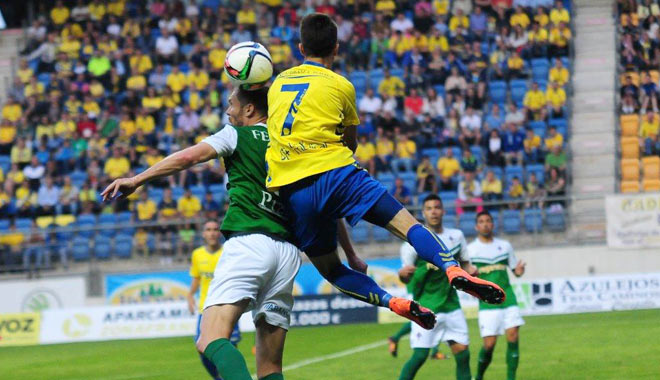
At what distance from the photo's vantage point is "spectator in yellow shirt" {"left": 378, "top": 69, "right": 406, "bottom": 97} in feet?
81.3

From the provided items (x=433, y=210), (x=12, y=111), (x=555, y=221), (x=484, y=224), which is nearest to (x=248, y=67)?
(x=433, y=210)

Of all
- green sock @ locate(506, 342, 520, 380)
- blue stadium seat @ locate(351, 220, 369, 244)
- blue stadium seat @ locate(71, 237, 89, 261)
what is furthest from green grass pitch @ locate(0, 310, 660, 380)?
blue stadium seat @ locate(71, 237, 89, 261)

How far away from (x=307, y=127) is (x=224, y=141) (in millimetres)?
513

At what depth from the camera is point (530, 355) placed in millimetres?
14078

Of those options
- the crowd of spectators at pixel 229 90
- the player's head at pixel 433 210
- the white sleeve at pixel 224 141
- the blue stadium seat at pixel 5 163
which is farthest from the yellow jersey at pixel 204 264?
the blue stadium seat at pixel 5 163

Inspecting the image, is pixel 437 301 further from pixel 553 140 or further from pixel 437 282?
pixel 553 140

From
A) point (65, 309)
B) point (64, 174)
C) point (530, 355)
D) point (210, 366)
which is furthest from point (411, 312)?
point (64, 174)

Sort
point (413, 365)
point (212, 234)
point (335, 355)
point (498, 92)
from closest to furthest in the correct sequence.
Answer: point (413, 365) < point (212, 234) < point (335, 355) < point (498, 92)

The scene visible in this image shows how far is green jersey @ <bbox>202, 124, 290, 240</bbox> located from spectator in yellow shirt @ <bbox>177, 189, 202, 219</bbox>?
1582 cm

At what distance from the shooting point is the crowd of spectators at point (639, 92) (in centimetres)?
2231

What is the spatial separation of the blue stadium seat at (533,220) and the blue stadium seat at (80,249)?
27.9ft

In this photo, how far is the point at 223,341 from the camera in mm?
6156

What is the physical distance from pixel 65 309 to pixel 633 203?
10606 millimetres

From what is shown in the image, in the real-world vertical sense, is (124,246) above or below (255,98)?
below
